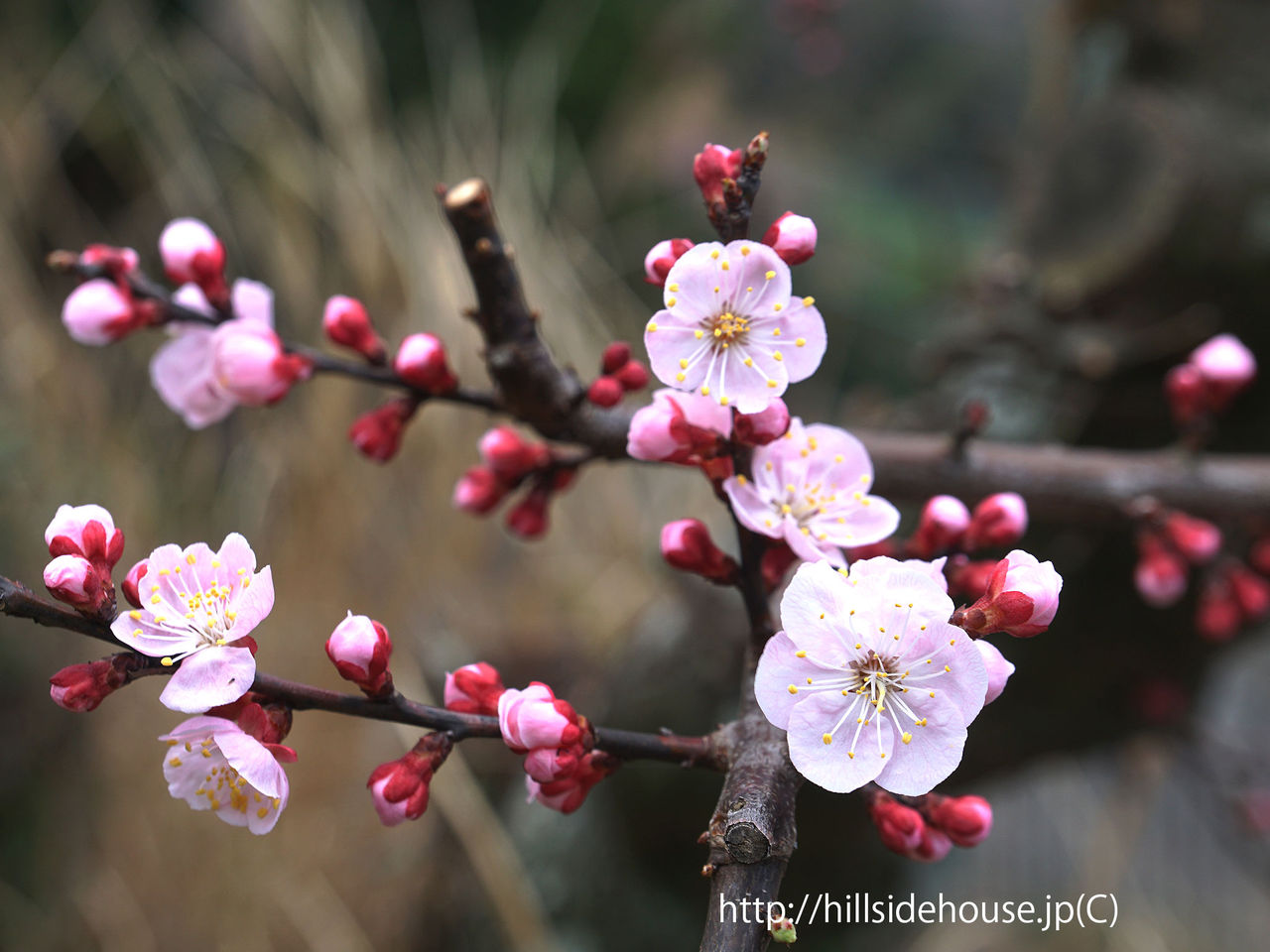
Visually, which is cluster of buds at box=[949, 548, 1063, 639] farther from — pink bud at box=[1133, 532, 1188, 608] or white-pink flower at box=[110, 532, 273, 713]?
pink bud at box=[1133, 532, 1188, 608]

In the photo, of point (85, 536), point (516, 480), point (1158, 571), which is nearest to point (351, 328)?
point (516, 480)

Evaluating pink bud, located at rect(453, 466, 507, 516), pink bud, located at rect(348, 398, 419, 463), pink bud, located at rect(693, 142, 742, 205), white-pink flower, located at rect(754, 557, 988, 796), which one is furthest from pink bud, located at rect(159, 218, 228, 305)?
white-pink flower, located at rect(754, 557, 988, 796)

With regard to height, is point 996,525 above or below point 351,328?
below

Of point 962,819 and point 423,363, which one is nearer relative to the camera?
point 962,819

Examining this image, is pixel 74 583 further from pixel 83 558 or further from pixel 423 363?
pixel 423 363

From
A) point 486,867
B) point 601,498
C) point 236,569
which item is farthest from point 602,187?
point 236,569

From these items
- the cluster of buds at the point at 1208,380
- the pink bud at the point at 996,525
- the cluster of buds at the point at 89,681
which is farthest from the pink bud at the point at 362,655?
the cluster of buds at the point at 1208,380

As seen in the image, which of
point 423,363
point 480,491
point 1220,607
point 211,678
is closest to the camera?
point 211,678
